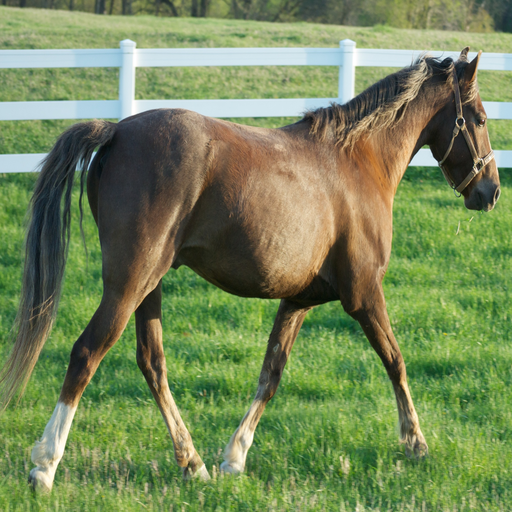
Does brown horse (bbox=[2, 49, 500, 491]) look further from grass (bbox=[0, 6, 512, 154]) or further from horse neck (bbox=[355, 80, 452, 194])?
grass (bbox=[0, 6, 512, 154])

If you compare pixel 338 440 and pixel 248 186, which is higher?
pixel 248 186

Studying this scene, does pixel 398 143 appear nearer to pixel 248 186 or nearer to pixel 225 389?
pixel 248 186

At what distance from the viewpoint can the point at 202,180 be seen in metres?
2.99

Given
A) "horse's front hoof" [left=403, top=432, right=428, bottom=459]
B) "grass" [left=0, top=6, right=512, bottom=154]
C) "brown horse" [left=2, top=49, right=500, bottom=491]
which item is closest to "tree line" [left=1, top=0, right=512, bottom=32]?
"grass" [left=0, top=6, right=512, bottom=154]

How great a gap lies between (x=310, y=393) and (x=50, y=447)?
200 centimetres

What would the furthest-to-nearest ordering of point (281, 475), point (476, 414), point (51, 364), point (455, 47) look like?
point (455, 47) → point (51, 364) → point (476, 414) → point (281, 475)

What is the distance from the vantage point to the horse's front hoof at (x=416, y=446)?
357 centimetres

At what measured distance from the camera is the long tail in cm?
304

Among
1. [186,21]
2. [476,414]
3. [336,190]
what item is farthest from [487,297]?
[186,21]

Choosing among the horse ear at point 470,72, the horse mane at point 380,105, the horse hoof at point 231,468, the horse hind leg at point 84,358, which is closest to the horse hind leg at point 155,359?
the horse hoof at point 231,468

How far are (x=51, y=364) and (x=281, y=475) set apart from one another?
2175 mm

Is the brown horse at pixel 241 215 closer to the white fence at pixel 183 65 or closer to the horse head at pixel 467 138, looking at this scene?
the horse head at pixel 467 138

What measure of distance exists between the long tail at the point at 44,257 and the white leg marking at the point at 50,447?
0.27 metres

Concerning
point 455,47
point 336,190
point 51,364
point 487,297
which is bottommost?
point 51,364
